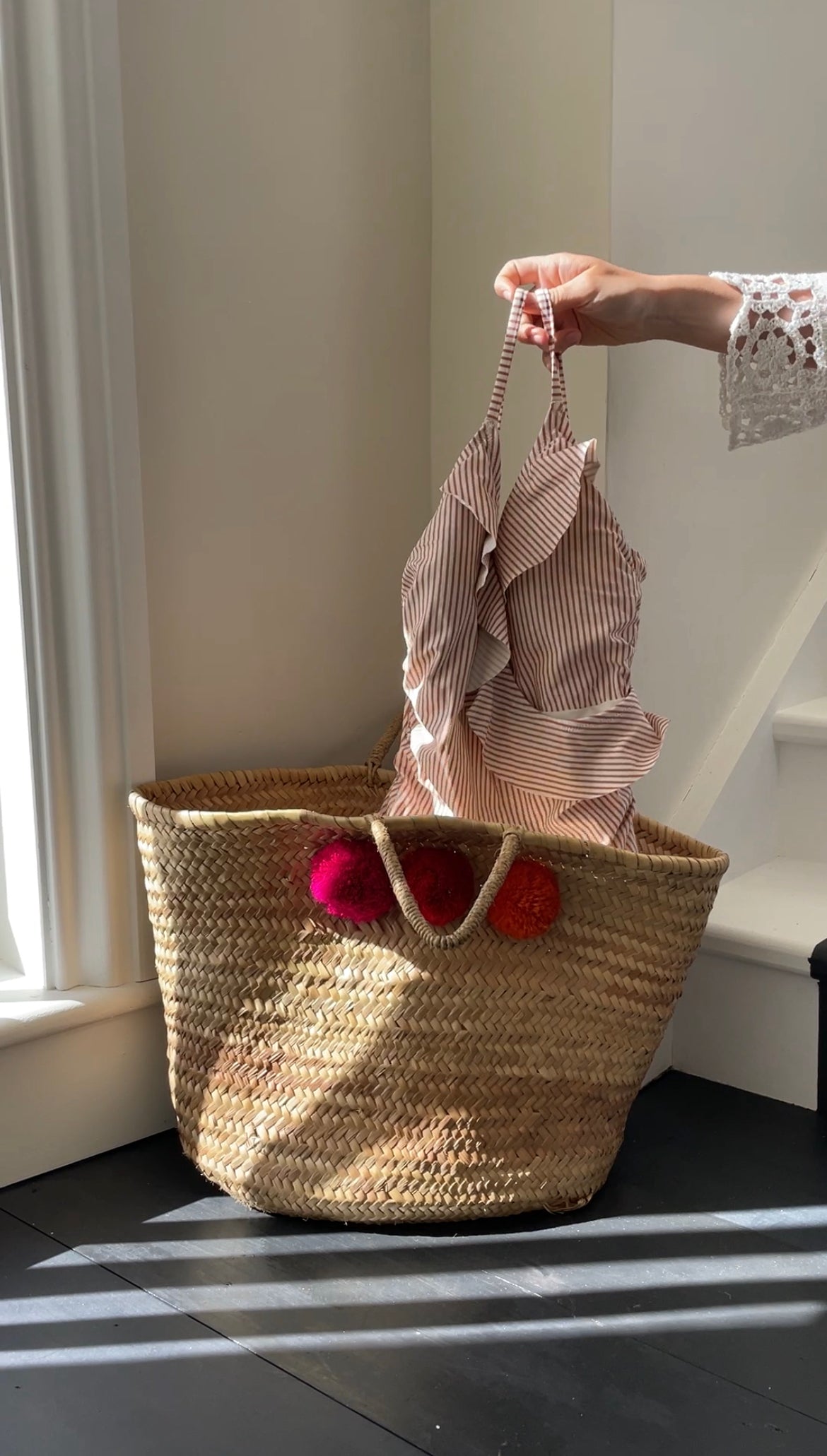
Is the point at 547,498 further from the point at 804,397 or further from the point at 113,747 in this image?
the point at 113,747

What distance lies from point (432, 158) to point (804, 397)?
69 cm

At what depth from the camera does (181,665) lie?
4.35 feet

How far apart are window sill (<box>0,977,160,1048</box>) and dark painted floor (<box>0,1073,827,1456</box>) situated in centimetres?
15

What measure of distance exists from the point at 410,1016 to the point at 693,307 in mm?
659

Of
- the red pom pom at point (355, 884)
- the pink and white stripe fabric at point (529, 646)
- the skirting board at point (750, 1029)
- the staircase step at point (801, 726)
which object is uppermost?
the pink and white stripe fabric at point (529, 646)

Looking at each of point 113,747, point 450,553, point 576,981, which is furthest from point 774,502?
point 113,747

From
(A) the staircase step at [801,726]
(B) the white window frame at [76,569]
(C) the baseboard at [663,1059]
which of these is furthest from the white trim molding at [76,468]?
(A) the staircase step at [801,726]

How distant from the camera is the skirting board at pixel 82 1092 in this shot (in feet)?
3.99

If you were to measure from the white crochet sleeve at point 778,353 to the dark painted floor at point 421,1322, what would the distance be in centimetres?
72

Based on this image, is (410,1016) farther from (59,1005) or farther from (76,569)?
(76,569)

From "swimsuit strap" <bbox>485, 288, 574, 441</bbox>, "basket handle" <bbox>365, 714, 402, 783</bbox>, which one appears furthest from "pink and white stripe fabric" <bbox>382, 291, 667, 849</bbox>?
"basket handle" <bbox>365, 714, 402, 783</bbox>

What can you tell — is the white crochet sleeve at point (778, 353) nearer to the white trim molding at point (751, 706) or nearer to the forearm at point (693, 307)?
the forearm at point (693, 307)

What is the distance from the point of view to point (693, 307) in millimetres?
1087

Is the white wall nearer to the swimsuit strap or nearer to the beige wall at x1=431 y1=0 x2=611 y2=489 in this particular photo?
the beige wall at x1=431 y1=0 x2=611 y2=489
